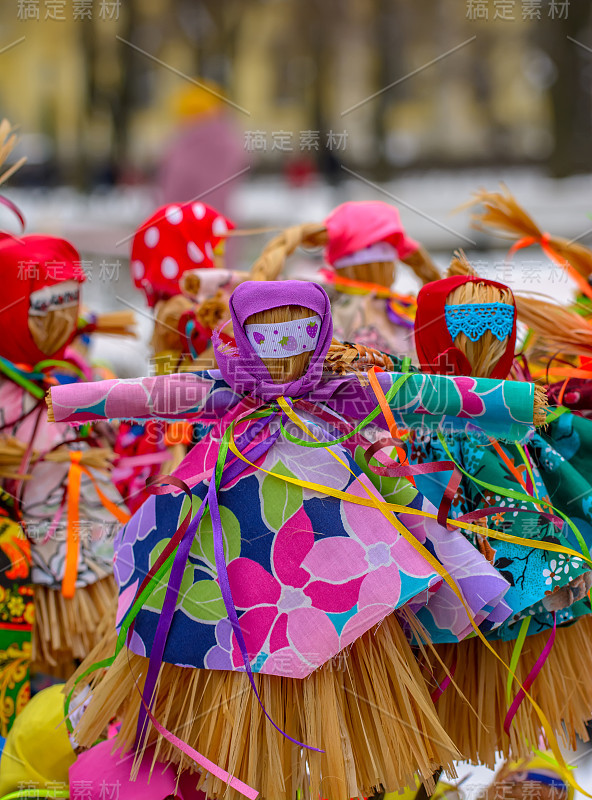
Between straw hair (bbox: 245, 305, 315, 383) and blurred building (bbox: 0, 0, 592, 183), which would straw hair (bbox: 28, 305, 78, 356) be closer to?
straw hair (bbox: 245, 305, 315, 383)

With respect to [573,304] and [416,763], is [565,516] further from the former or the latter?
[573,304]

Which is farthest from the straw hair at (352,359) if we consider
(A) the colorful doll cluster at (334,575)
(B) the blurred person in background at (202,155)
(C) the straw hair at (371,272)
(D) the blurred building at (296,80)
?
(D) the blurred building at (296,80)

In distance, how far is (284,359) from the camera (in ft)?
3.05

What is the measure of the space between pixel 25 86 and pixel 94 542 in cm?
513

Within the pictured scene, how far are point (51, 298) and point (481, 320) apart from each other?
649 mm

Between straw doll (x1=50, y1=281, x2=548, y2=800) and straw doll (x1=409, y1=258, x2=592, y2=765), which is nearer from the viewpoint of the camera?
straw doll (x1=50, y1=281, x2=548, y2=800)

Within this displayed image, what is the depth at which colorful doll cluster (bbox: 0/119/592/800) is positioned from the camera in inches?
34.1

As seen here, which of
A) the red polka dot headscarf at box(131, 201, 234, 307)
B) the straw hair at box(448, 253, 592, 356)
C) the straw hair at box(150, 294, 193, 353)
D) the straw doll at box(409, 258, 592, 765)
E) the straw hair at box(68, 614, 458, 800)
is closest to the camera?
the straw hair at box(68, 614, 458, 800)

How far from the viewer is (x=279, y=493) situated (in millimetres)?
908

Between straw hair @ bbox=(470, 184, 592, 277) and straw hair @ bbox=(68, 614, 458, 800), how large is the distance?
0.79m

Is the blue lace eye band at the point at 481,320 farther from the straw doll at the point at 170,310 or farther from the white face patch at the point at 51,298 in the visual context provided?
the white face patch at the point at 51,298

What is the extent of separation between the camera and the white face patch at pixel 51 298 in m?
1.25

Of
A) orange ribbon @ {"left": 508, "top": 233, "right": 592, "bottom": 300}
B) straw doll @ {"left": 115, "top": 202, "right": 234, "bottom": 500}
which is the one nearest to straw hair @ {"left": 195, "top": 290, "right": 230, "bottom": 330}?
straw doll @ {"left": 115, "top": 202, "right": 234, "bottom": 500}

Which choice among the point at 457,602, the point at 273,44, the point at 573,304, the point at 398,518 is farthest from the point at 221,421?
Answer: the point at 273,44
